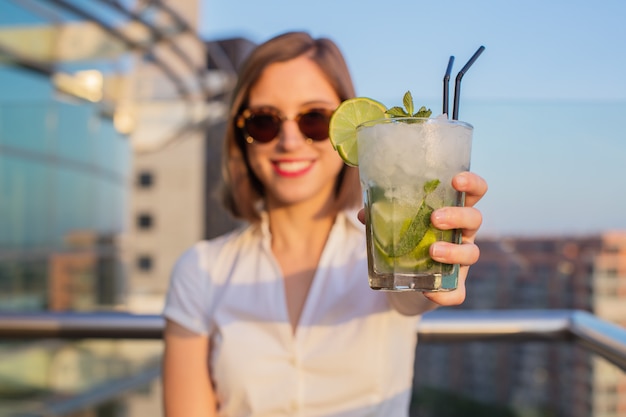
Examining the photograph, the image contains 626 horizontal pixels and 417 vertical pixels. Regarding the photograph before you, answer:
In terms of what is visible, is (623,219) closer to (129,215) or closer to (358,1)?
(358,1)

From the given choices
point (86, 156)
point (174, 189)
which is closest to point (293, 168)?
point (86, 156)

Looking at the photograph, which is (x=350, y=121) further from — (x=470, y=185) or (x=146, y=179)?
(x=146, y=179)

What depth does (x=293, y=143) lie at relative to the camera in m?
1.60

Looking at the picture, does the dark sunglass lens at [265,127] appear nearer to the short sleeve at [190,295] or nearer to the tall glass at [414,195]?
the short sleeve at [190,295]

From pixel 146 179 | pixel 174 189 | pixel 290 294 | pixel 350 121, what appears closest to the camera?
pixel 350 121

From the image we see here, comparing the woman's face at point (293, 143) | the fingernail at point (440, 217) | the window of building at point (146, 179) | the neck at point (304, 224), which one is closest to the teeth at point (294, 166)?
the woman's face at point (293, 143)

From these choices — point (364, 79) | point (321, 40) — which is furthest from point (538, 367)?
point (321, 40)

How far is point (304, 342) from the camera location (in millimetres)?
1533

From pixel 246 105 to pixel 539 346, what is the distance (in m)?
1.86

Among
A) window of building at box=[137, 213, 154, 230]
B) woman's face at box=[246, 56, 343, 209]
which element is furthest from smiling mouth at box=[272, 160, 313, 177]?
window of building at box=[137, 213, 154, 230]

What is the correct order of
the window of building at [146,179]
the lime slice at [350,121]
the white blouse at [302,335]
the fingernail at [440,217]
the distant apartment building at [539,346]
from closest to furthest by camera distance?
the fingernail at [440,217], the lime slice at [350,121], the white blouse at [302,335], the distant apartment building at [539,346], the window of building at [146,179]

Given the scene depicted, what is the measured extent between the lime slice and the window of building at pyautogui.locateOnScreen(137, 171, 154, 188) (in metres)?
41.0

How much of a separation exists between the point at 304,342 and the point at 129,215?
12390 millimetres

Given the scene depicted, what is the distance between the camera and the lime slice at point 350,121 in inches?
46.1
